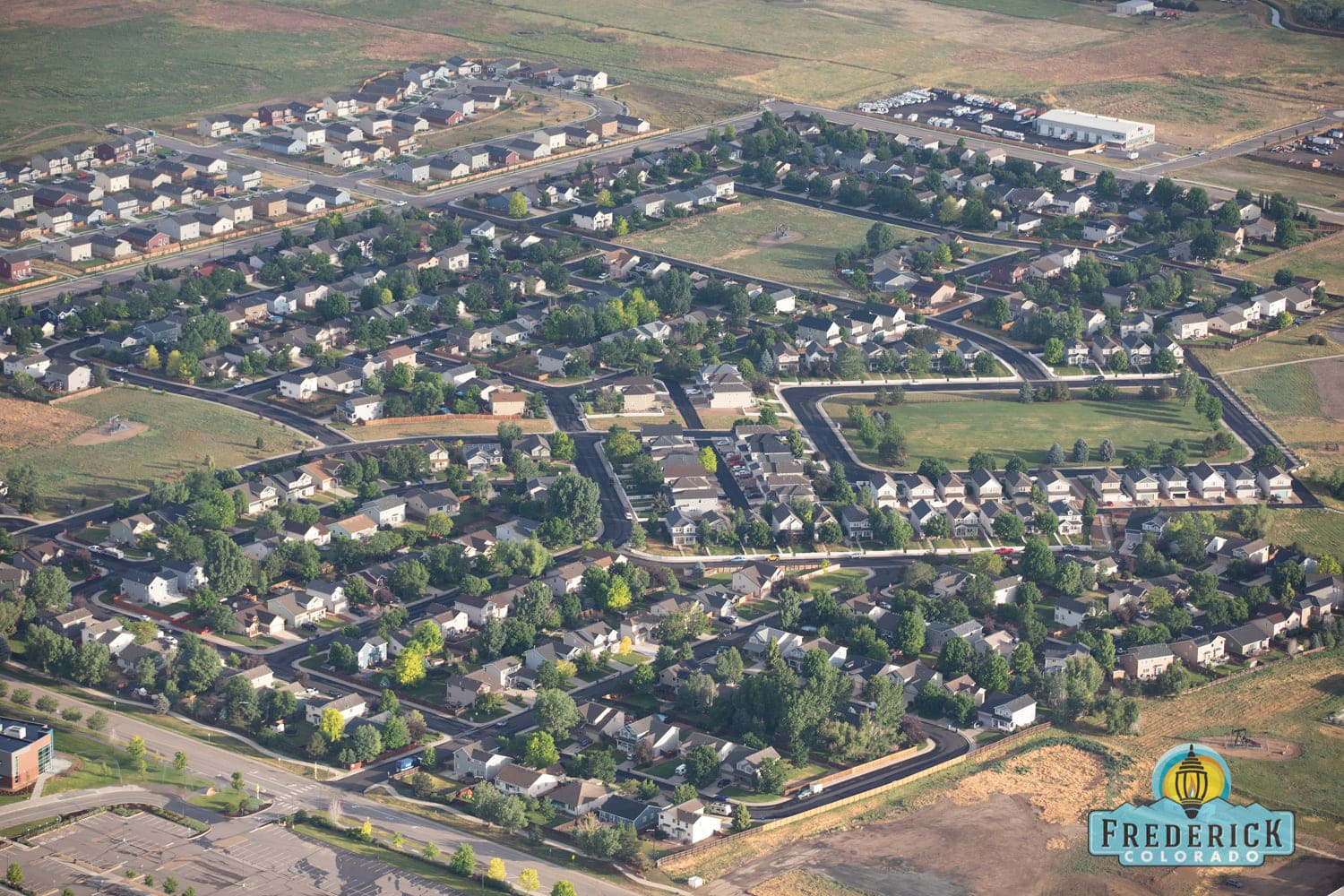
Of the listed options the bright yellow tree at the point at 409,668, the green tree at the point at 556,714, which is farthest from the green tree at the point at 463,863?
the bright yellow tree at the point at 409,668

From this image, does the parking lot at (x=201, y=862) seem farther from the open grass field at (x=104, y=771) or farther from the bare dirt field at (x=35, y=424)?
the bare dirt field at (x=35, y=424)

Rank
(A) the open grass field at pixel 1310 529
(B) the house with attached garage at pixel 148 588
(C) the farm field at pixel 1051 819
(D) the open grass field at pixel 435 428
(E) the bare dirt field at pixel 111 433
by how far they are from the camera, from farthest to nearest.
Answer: (D) the open grass field at pixel 435 428
(E) the bare dirt field at pixel 111 433
(A) the open grass field at pixel 1310 529
(B) the house with attached garage at pixel 148 588
(C) the farm field at pixel 1051 819

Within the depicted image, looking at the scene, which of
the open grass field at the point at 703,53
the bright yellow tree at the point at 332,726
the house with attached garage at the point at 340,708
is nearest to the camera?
the bright yellow tree at the point at 332,726

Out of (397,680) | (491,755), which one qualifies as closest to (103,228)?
(397,680)

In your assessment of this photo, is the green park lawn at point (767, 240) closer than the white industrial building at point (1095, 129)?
Yes

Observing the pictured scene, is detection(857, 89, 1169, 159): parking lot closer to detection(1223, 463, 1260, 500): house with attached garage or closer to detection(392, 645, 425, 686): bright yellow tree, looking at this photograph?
detection(1223, 463, 1260, 500): house with attached garage

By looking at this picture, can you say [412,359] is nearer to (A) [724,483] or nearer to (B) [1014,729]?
(A) [724,483]

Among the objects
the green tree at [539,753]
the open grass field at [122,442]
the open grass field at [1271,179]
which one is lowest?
the green tree at [539,753]
